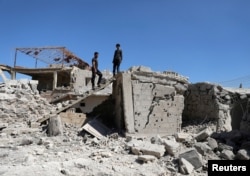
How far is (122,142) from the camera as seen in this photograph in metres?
9.67

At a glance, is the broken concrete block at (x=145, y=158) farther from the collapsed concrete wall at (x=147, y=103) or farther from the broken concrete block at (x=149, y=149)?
the collapsed concrete wall at (x=147, y=103)

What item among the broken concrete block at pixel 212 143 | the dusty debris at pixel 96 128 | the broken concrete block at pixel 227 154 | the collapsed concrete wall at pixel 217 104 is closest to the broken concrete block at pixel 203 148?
the broken concrete block at pixel 212 143

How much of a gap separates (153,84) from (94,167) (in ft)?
15.7

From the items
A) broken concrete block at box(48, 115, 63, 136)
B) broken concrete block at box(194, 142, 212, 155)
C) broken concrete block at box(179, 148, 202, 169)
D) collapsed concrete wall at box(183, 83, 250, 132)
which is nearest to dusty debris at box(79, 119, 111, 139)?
broken concrete block at box(48, 115, 63, 136)

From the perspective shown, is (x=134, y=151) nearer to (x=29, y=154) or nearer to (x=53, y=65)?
(x=29, y=154)

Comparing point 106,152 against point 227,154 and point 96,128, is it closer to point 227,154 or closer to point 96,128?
point 96,128

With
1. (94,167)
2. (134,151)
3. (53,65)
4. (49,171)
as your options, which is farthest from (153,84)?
(53,65)

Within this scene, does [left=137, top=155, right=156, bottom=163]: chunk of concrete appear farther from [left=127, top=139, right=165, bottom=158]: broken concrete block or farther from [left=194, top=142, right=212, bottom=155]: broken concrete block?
[left=194, top=142, right=212, bottom=155]: broken concrete block

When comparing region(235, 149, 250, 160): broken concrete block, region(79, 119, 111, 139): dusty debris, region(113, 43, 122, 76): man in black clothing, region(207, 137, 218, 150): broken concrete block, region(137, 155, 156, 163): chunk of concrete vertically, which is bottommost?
region(137, 155, 156, 163): chunk of concrete

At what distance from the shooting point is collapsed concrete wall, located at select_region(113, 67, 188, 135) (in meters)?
10.8

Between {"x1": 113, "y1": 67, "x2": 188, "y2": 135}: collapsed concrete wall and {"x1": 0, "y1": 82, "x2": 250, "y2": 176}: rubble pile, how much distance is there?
0.72 metres

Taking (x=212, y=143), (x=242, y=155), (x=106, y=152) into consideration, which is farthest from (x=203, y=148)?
(x=106, y=152)

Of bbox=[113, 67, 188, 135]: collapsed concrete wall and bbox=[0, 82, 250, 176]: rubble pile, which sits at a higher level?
bbox=[113, 67, 188, 135]: collapsed concrete wall

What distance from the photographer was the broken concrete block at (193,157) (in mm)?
7742
